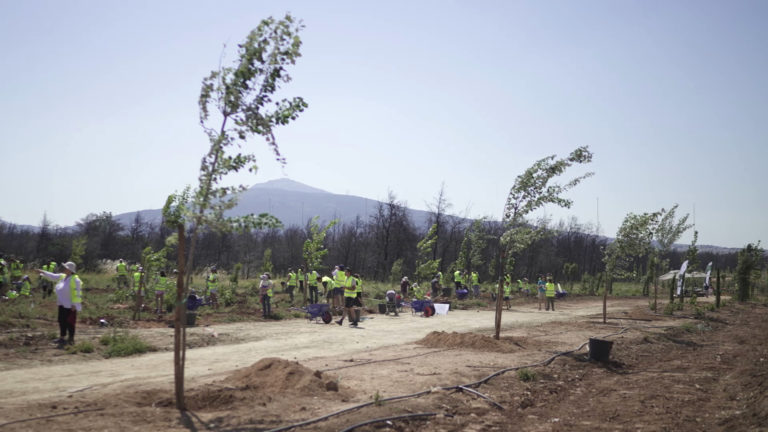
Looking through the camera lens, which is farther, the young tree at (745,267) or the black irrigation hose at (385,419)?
the young tree at (745,267)

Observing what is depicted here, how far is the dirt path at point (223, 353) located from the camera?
838cm

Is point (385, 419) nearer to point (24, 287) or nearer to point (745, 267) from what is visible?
point (24, 287)

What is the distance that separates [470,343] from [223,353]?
19.6ft

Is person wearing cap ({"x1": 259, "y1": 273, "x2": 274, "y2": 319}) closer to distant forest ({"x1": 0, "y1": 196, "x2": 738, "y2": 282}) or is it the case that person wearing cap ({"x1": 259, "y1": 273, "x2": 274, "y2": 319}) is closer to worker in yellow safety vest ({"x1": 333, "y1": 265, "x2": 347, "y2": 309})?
worker in yellow safety vest ({"x1": 333, "y1": 265, "x2": 347, "y2": 309})

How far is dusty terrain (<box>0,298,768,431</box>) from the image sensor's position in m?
6.80

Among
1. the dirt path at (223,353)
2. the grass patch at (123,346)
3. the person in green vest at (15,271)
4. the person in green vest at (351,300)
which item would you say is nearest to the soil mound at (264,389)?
the dirt path at (223,353)

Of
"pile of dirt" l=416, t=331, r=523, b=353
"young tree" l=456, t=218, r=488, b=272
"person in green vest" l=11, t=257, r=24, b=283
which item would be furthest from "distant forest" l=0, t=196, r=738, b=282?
"pile of dirt" l=416, t=331, r=523, b=353

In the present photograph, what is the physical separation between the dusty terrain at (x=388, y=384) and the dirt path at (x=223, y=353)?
0.16ft

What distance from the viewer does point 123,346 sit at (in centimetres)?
1191

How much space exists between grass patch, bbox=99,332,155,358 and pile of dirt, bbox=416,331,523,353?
6.77 meters

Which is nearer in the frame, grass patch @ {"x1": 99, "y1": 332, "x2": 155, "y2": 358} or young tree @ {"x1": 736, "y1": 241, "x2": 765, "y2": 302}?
grass patch @ {"x1": 99, "y1": 332, "x2": 155, "y2": 358}

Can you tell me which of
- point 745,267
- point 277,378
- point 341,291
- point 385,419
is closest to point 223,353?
point 277,378

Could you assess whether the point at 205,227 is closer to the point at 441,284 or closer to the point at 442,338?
the point at 442,338

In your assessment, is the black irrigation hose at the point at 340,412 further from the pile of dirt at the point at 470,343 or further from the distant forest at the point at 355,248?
the distant forest at the point at 355,248
